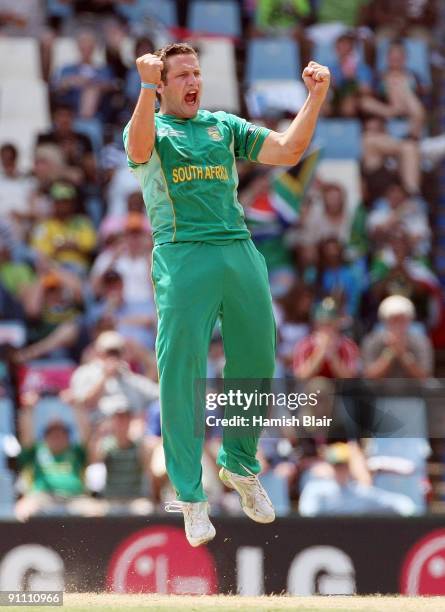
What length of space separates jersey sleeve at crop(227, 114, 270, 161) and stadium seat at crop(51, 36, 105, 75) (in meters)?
6.93

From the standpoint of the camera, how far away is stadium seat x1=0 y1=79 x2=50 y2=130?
13227 millimetres

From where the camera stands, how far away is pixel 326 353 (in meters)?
10.1

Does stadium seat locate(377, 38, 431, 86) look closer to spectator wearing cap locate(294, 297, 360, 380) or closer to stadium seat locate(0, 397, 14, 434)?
spectator wearing cap locate(294, 297, 360, 380)

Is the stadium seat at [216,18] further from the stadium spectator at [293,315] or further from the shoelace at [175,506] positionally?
the shoelace at [175,506]

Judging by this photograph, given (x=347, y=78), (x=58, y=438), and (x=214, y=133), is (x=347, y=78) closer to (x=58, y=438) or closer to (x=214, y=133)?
(x=58, y=438)

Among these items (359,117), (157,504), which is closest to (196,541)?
(157,504)

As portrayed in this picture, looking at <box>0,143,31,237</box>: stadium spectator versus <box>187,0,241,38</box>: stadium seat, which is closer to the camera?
<box>0,143,31,237</box>: stadium spectator

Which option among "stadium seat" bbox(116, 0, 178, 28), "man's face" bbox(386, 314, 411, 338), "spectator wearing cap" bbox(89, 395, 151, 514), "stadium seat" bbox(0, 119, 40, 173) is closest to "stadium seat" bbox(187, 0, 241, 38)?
"stadium seat" bbox(116, 0, 178, 28)

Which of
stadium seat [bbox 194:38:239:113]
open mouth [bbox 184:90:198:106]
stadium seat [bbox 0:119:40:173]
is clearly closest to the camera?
open mouth [bbox 184:90:198:106]

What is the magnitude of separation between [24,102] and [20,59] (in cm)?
74

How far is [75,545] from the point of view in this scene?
7.55m

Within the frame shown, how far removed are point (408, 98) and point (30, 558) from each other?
7.21 metres

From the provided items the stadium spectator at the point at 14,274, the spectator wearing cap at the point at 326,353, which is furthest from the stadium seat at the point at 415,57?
the stadium spectator at the point at 14,274

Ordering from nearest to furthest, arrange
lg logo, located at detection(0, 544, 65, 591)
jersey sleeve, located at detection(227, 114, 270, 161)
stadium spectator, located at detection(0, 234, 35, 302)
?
1. jersey sleeve, located at detection(227, 114, 270, 161)
2. lg logo, located at detection(0, 544, 65, 591)
3. stadium spectator, located at detection(0, 234, 35, 302)
